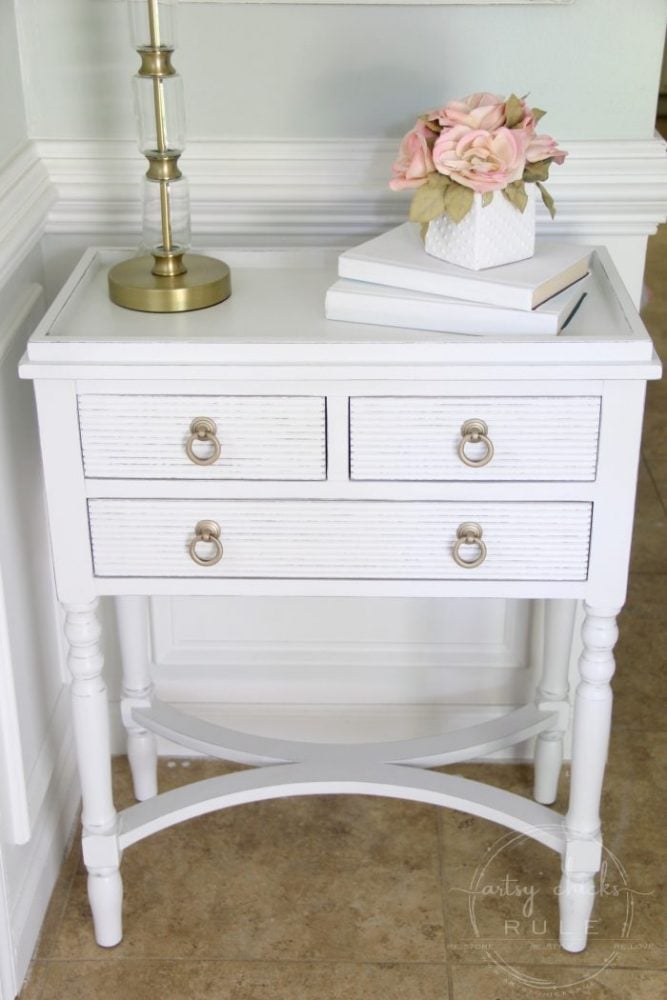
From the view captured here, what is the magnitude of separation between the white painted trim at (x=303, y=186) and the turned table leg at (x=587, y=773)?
1.83ft

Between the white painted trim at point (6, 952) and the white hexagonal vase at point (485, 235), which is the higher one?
the white hexagonal vase at point (485, 235)

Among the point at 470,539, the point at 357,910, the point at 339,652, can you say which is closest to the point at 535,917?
the point at 357,910

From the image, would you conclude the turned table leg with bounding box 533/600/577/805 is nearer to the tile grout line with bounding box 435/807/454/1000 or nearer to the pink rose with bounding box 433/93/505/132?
the tile grout line with bounding box 435/807/454/1000

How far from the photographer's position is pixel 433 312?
4.74ft

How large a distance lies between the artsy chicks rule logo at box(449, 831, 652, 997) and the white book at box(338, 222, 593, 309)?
31.0 inches

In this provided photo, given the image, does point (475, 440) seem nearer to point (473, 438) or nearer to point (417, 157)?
point (473, 438)

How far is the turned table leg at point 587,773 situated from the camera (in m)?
1.54

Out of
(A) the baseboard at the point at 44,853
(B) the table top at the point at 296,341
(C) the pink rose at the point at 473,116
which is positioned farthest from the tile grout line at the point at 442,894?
(C) the pink rose at the point at 473,116

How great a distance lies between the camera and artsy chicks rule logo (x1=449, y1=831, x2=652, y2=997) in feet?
5.51

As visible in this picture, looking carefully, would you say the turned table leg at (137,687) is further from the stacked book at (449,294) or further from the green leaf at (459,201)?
the green leaf at (459,201)

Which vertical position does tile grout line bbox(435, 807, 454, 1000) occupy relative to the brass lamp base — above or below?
below

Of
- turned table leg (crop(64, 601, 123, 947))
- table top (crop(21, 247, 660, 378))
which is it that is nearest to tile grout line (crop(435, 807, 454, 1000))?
turned table leg (crop(64, 601, 123, 947))

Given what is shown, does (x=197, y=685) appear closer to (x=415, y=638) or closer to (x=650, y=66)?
(x=415, y=638)

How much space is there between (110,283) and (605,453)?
61 cm
